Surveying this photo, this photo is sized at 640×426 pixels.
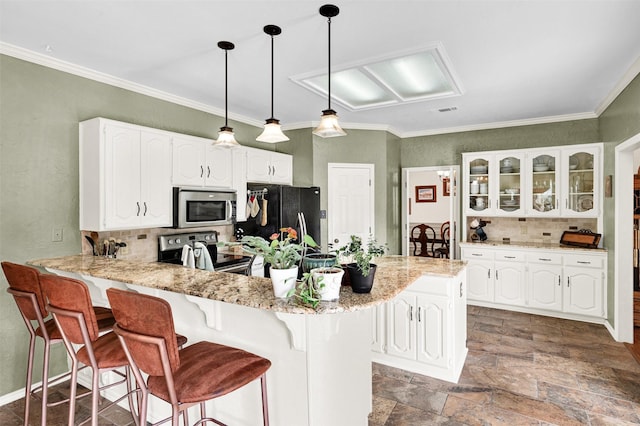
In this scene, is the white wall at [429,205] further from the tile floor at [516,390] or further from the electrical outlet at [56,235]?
the electrical outlet at [56,235]

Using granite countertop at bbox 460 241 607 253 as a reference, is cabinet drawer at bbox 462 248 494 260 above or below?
below

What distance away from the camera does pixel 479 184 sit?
5.05 meters

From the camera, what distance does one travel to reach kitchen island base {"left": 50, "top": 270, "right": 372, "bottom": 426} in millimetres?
1736

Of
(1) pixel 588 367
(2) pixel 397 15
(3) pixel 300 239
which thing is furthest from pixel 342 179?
(1) pixel 588 367

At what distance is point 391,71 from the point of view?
122 inches

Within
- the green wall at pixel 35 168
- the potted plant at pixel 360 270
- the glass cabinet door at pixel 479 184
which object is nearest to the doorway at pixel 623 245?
the glass cabinet door at pixel 479 184

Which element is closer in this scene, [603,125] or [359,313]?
[359,313]

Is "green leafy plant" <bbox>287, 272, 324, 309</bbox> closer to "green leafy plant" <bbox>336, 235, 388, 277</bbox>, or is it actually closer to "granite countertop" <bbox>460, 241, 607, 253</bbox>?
"green leafy plant" <bbox>336, 235, 388, 277</bbox>

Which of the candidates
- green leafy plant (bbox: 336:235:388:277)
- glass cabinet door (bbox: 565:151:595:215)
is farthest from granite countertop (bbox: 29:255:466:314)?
glass cabinet door (bbox: 565:151:595:215)

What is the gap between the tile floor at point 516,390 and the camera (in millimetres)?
2393

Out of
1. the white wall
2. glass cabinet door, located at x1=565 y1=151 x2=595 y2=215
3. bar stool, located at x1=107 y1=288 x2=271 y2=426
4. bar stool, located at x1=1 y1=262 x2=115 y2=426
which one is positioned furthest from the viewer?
the white wall

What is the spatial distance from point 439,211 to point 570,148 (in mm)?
3938

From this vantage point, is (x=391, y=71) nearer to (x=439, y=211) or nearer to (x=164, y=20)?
(x=164, y=20)

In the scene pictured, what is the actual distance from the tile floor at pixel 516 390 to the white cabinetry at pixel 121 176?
4.59ft
